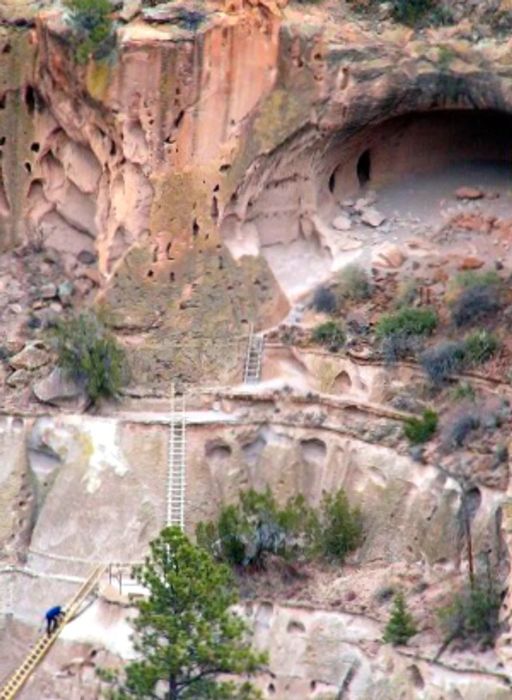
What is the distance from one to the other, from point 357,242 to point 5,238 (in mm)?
7570

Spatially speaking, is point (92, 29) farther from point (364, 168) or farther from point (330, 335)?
point (330, 335)

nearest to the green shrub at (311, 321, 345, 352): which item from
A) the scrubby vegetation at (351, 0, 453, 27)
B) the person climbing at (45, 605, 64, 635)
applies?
the scrubby vegetation at (351, 0, 453, 27)

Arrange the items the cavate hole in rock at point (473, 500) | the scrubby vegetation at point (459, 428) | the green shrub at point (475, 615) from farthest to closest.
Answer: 1. the scrubby vegetation at point (459, 428)
2. the cavate hole in rock at point (473, 500)
3. the green shrub at point (475, 615)

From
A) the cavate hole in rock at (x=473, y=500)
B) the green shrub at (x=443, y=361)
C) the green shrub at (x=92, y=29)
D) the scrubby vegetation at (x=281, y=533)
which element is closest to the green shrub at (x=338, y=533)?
the scrubby vegetation at (x=281, y=533)

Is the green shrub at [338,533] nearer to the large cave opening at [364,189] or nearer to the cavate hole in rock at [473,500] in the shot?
the cavate hole in rock at [473,500]

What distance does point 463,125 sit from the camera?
74750 mm

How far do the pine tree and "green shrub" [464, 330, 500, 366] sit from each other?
7101 millimetres

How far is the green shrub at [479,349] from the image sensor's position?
69.1 m

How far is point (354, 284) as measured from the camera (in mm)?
72812

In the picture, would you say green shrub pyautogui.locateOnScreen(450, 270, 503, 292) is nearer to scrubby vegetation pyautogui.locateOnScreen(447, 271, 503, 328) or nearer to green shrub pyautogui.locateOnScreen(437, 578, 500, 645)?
scrubby vegetation pyautogui.locateOnScreen(447, 271, 503, 328)

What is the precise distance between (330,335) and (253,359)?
1912mm

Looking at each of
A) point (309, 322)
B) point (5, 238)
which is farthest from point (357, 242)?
point (5, 238)

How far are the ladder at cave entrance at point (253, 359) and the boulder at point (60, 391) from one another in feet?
11.1

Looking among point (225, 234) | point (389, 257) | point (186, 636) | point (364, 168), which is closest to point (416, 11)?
point (364, 168)
